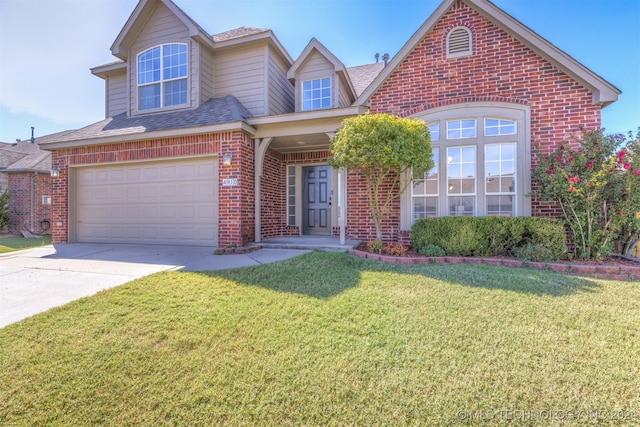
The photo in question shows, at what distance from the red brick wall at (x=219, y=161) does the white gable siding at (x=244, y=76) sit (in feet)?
5.45

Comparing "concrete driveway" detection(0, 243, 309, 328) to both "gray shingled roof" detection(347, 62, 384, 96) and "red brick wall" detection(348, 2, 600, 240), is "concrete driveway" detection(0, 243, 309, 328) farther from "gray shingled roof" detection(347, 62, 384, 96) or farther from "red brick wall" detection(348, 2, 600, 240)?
"gray shingled roof" detection(347, 62, 384, 96)

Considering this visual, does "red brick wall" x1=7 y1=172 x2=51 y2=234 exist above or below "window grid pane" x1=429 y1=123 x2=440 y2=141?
below

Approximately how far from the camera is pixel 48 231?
13.4 meters

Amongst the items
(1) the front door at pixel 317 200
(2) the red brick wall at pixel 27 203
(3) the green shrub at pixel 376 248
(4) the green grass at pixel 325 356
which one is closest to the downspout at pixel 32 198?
(2) the red brick wall at pixel 27 203

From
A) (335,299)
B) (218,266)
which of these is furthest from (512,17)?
(218,266)

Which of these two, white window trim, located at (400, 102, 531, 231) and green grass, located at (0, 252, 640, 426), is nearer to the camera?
green grass, located at (0, 252, 640, 426)

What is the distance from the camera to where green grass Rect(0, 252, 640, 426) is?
1833 mm

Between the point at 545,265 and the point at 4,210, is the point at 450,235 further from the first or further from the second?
the point at 4,210

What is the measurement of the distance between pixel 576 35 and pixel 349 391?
37.3 feet

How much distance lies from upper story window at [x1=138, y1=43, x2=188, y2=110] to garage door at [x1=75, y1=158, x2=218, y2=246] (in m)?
2.16

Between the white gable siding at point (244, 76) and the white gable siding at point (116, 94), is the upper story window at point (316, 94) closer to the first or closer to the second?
the white gable siding at point (244, 76)

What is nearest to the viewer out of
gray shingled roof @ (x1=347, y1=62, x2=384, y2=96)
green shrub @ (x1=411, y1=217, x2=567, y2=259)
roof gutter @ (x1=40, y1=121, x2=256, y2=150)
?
green shrub @ (x1=411, y1=217, x2=567, y2=259)

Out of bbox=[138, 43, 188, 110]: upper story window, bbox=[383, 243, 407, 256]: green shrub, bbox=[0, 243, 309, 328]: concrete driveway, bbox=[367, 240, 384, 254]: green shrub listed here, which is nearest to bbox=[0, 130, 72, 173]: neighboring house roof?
bbox=[138, 43, 188, 110]: upper story window

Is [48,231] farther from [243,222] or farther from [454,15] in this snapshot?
[454,15]
